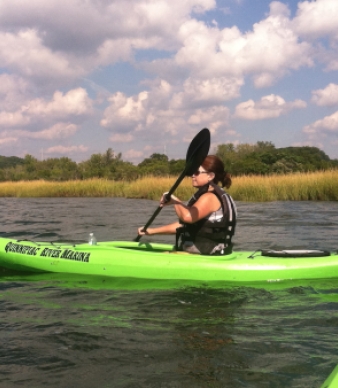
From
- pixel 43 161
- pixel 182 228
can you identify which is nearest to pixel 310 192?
pixel 182 228

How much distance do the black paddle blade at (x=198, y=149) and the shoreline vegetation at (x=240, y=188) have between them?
7.93 meters

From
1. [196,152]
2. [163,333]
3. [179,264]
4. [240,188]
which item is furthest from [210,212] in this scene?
[240,188]

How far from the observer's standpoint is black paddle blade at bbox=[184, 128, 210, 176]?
174 inches

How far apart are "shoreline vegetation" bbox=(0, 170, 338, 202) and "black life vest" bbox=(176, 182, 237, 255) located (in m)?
8.50

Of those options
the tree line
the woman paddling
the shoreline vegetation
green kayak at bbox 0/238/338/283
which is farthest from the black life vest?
the tree line

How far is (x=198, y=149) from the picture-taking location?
175 inches

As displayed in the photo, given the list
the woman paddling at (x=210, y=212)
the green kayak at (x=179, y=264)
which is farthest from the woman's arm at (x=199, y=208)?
the green kayak at (x=179, y=264)

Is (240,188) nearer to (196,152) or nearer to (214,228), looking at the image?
(196,152)

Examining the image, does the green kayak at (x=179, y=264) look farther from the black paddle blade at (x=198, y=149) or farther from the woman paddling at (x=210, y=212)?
the black paddle blade at (x=198, y=149)

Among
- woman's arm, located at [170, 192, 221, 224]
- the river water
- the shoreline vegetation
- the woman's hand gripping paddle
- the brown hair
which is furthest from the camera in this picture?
the shoreline vegetation

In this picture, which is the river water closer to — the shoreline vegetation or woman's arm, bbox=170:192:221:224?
woman's arm, bbox=170:192:221:224

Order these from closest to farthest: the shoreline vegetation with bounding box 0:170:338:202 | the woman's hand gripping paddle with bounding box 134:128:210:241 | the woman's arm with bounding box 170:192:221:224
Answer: the woman's arm with bounding box 170:192:221:224, the woman's hand gripping paddle with bounding box 134:128:210:241, the shoreline vegetation with bounding box 0:170:338:202

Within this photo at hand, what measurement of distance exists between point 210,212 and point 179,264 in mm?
511

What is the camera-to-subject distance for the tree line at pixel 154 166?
29737 millimetres
